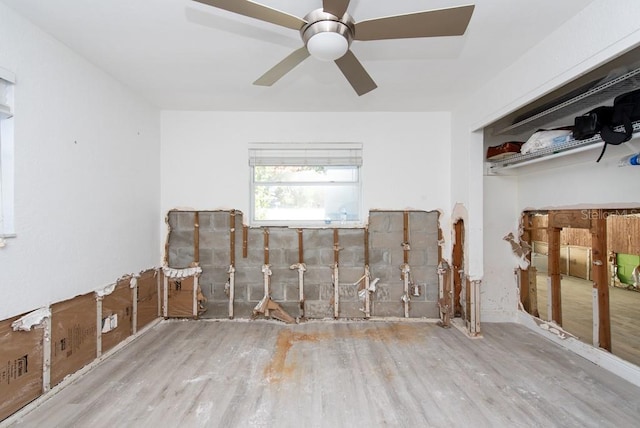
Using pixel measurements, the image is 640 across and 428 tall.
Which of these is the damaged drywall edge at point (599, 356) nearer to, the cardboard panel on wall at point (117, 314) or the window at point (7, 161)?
the cardboard panel on wall at point (117, 314)

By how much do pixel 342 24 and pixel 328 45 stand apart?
12 centimetres

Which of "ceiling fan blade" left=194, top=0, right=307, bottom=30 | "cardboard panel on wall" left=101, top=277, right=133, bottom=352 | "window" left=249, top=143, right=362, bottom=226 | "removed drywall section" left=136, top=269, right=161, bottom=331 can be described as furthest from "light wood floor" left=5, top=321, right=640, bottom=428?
"ceiling fan blade" left=194, top=0, right=307, bottom=30

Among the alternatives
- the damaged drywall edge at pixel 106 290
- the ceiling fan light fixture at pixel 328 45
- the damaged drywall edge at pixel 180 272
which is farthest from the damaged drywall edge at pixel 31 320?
the ceiling fan light fixture at pixel 328 45

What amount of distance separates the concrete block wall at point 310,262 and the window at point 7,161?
1.57m

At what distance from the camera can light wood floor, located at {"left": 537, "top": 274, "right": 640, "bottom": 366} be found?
2.40 meters

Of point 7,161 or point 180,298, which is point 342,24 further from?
point 180,298

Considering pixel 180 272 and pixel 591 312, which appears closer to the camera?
pixel 591 312

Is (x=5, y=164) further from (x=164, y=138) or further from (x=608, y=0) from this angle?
(x=608, y=0)

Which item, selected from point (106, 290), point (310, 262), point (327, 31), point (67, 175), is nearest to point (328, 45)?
point (327, 31)

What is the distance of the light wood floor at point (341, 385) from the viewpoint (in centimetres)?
171

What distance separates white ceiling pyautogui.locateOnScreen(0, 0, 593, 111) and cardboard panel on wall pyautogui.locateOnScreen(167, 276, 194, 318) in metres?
2.07

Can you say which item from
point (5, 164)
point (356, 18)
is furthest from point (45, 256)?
point (356, 18)

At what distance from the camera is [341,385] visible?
6.66 feet

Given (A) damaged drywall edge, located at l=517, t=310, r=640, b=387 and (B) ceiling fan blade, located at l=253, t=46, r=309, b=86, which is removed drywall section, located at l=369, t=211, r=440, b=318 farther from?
(B) ceiling fan blade, located at l=253, t=46, r=309, b=86
